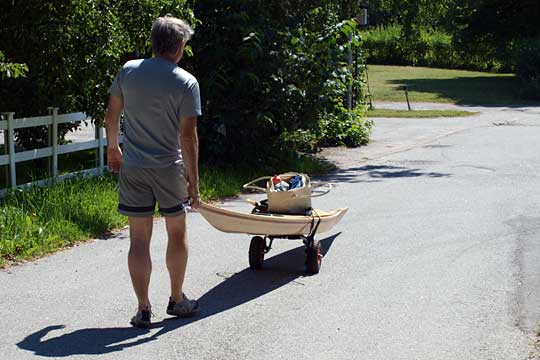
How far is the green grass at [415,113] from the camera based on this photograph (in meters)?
29.0

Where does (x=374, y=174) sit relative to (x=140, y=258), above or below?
below

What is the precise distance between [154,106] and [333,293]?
93.0 inches

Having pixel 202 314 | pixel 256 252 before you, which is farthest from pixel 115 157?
pixel 256 252

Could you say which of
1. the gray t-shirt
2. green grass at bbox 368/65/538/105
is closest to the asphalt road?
the gray t-shirt

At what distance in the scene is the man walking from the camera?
6391 millimetres

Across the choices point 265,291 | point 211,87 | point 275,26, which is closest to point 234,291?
point 265,291

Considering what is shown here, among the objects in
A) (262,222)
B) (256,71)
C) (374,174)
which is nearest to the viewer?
(262,222)

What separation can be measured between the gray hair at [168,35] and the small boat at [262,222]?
1309 millimetres

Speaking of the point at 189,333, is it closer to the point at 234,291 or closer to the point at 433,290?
the point at 234,291

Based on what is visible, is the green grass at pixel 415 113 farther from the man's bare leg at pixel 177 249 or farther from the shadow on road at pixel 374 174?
the man's bare leg at pixel 177 249

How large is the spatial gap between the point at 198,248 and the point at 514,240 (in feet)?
11.3

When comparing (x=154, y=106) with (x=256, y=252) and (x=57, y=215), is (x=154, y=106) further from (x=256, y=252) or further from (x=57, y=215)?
(x=57, y=215)

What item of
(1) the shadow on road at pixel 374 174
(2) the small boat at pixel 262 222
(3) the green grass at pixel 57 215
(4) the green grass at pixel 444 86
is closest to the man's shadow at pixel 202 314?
(2) the small boat at pixel 262 222

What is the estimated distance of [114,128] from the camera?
657 cm
